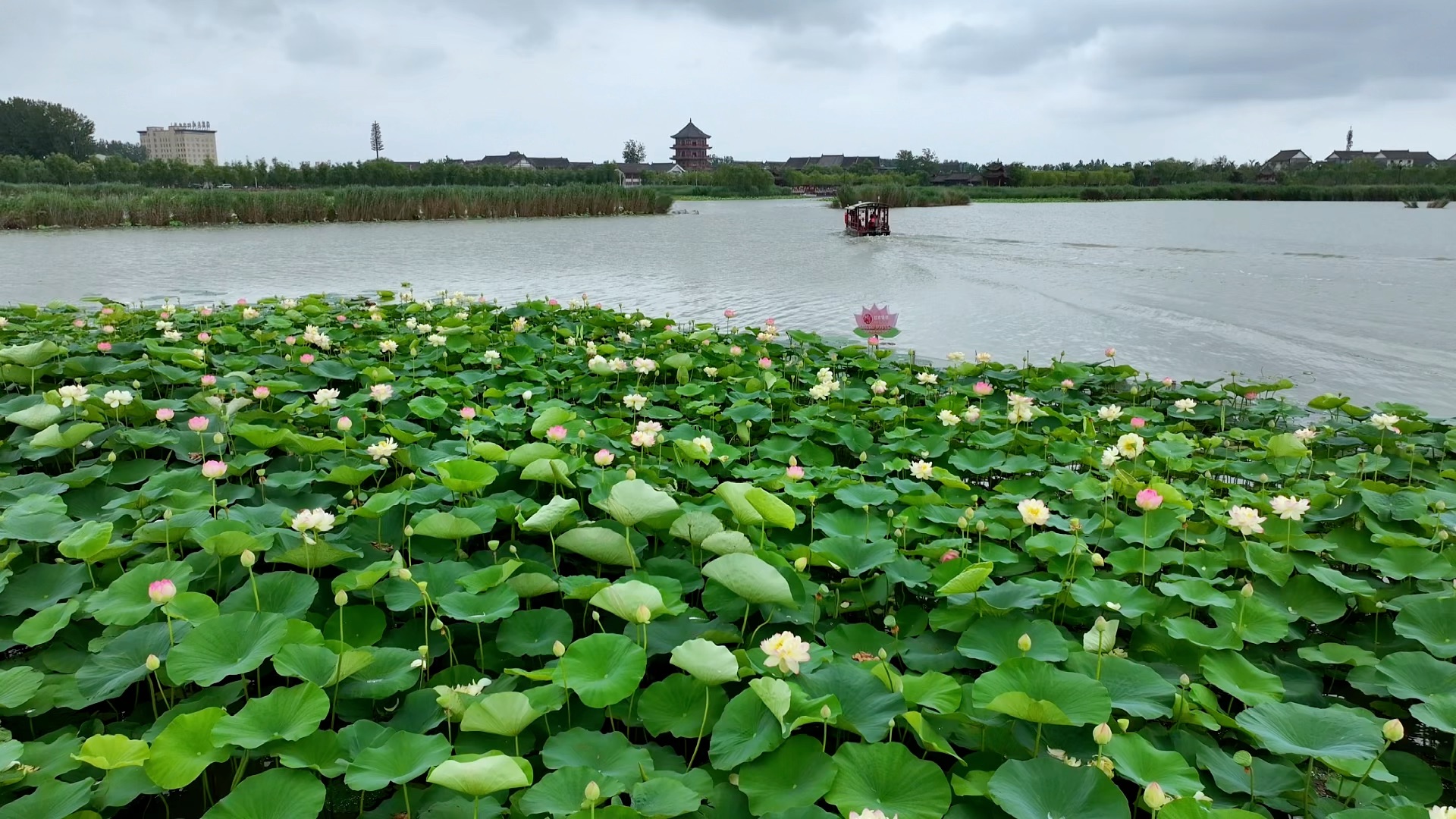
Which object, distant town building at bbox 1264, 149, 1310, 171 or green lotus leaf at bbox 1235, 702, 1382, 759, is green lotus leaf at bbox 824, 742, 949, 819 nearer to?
green lotus leaf at bbox 1235, 702, 1382, 759

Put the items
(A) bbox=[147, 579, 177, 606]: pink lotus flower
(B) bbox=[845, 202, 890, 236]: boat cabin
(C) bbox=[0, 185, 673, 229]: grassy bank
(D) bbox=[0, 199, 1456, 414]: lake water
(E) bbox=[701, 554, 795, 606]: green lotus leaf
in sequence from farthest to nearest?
1. (B) bbox=[845, 202, 890, 236]: boat cabin
2. (C) bbox=[0, 185, 673, 229]: grassy bank
3. (D) bbox=[0, 199, 1456, 414]: lake water
4. (E) bbox=[701, 554, 795, 606]: green lotus leaf
5. (A) bbox=[147, 579, 177, 606]: pink lotus flower

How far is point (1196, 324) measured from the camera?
25.8 ft

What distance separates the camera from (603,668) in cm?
140

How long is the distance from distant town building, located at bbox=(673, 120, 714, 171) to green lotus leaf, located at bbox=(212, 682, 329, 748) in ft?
298

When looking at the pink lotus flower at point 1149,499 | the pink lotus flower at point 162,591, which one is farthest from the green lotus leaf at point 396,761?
the pink lotus flower at point 1149,499

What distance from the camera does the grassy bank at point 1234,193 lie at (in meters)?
34.1

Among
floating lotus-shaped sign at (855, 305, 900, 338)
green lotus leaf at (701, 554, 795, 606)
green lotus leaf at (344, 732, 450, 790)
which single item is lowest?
green lotus leaf at (344, 732, 450, 790)

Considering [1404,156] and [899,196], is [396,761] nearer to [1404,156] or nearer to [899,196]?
[899,196]

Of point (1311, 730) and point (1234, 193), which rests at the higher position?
point (1234, 193)

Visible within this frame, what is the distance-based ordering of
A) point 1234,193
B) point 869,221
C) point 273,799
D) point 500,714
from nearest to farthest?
point 273,799 < point 500,714 < point 869,221 < point 1234,193

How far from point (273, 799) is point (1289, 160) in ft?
296

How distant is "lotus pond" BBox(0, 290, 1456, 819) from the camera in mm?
1226

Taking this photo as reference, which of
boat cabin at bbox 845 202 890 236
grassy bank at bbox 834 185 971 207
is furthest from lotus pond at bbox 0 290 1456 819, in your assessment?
grassy bank at bbox 834 185 971 207

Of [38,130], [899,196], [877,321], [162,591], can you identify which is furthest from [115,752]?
[38,130]
